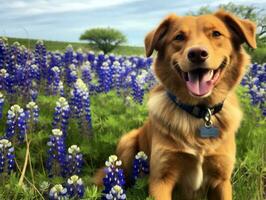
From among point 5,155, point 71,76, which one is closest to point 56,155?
point 5,155

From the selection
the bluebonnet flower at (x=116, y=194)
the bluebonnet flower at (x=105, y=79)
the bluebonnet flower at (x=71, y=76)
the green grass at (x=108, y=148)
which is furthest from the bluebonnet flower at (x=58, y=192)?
the bluebonnet flower at (x=105, y=79)

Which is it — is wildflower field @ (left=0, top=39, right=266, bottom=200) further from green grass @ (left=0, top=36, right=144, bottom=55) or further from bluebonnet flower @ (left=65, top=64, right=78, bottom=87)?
green grass @ (left=0, top=36, right=144, bottom=55)

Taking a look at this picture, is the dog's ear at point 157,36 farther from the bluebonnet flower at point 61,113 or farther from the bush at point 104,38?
the bush at point 104,38

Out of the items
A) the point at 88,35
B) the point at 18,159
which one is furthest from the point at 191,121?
the point at 88,35

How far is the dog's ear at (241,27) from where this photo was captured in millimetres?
4434

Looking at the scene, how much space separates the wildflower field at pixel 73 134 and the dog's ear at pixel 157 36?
99 cm

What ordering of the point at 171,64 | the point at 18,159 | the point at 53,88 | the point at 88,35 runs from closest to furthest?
the point at 171,64, the point at 18,159, the point at 53,88, the point at 88,35

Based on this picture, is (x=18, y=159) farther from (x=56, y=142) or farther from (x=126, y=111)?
(x=126, y=111)

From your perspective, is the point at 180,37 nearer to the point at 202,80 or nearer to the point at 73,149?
the point at 202,80

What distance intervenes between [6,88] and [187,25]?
361 centimetres

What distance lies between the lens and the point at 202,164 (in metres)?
4.36

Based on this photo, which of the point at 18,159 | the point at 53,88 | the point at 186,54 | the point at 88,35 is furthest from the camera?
the point at 88,35

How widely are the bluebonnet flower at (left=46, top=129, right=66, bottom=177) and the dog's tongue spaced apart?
54.2 inches

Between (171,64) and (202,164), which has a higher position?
(171,64)
